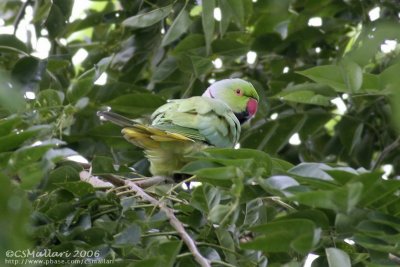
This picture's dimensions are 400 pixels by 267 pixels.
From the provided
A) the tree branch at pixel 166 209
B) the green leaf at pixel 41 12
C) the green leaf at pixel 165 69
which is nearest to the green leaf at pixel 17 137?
the tree branch at pixel 166 209

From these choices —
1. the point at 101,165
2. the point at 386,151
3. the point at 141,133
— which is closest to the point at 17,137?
the point at 101,165

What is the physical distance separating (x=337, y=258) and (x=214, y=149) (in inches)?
13.4

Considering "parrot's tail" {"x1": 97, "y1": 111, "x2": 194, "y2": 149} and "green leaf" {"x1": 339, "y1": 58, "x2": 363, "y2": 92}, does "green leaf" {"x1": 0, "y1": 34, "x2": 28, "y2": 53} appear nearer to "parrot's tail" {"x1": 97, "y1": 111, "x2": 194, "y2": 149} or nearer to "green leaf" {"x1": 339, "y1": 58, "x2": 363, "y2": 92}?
"parrot's tail" {"x1": 97, "y1": 111, "x2": 194, "y2": 149}

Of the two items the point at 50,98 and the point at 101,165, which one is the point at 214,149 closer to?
the point at 101,165

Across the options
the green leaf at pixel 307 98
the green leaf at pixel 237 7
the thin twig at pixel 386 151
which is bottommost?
the thin twig at pixel 386 151

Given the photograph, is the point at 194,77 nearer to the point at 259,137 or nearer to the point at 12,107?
the point at 259,137

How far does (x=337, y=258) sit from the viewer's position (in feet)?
4.82

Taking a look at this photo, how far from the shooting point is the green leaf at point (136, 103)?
2.52 metres

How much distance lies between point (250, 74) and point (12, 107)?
7.65ft

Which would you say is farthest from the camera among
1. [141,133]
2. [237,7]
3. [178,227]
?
A: [237,7]

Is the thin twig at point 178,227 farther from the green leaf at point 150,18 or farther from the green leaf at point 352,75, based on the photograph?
the green leaf at point 150,18

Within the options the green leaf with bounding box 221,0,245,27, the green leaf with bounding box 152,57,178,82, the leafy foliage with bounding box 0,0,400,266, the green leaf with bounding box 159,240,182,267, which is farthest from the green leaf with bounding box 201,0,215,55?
the green leaf with bounding box 159,240,182,267

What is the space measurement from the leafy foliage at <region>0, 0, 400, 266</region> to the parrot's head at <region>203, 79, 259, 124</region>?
7 cm

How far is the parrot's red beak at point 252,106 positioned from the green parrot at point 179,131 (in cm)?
34
